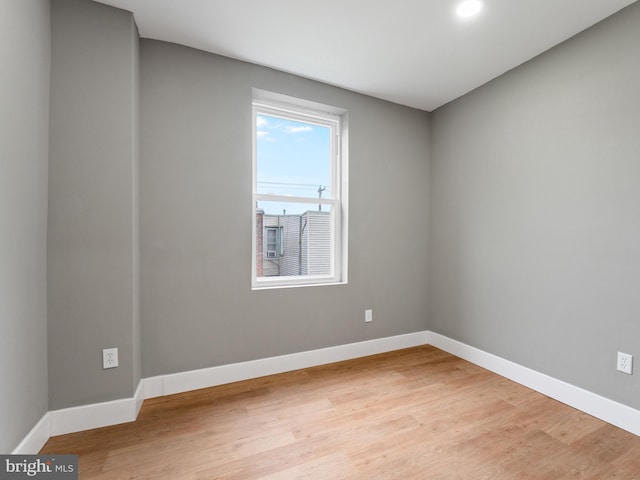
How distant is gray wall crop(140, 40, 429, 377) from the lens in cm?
214

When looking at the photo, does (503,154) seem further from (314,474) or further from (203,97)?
(314,474)

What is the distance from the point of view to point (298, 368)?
2.63m

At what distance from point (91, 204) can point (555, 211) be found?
10.5 ft

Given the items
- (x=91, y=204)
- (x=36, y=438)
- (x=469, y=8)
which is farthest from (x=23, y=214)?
(x=469, y=8)

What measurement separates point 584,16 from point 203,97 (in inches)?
105

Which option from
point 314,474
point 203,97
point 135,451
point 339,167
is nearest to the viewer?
point 314,474

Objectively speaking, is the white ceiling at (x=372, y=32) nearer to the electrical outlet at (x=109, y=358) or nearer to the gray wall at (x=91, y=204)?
the gray wall at (x=91, y=204)

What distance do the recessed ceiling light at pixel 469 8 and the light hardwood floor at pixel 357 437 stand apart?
2.63 meters

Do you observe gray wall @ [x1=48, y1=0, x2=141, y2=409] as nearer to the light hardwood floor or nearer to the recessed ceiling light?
the light hardwood floor

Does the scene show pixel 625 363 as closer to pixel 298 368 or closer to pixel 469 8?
pixel 298 368

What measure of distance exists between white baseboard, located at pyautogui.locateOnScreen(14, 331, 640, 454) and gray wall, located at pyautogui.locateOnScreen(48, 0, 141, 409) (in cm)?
10

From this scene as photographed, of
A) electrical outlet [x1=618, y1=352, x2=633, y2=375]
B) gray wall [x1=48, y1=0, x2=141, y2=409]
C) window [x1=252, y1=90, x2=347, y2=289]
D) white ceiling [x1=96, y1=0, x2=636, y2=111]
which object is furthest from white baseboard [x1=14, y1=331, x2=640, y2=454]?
white ceiling [x1=96, y1=0, x2=636, y2=111]

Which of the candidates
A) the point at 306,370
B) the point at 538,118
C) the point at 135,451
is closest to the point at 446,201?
the point at 538,118

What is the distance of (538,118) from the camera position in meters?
2.28
